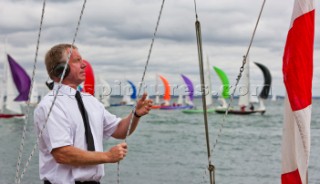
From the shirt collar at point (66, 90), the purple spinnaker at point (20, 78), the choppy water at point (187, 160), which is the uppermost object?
the purple spinnaker at point (20, 78)

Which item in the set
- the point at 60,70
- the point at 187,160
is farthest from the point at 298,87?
the point at 187,160

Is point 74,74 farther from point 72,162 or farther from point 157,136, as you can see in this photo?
point 157,136

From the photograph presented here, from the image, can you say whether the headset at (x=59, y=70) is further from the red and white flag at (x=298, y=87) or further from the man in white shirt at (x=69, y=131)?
the red and white flag at (x=298, y=87)

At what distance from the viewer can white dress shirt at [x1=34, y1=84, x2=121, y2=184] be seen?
7.16 ft

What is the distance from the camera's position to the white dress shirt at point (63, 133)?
7.16 feet

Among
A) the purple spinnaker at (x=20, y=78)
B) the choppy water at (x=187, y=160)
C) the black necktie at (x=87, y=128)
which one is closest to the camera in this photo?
the black necktie at (x=87, y=128)

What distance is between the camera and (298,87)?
87.6 inches

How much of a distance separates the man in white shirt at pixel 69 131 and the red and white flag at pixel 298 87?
752 millimetres

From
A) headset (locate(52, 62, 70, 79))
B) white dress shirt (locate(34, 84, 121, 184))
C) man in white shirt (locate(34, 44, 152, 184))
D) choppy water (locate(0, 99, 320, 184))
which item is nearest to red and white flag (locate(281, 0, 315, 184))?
man in white shirt (locate(34, 44, 152, 184))

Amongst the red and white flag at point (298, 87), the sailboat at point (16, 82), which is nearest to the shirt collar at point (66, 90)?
the red and white flag at point (298, 87)

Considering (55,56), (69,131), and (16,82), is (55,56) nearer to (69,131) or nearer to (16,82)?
(69,131)

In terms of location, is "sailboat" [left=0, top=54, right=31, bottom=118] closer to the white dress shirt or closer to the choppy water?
the choppy water

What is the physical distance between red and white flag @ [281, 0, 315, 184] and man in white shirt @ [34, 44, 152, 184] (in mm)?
752

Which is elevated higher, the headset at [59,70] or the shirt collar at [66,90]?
the headset at [59,70]
